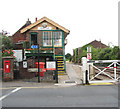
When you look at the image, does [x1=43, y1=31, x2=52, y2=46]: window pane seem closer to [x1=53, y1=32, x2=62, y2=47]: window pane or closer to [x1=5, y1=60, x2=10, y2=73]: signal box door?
[x1=53, y1=32, x2=62, y2=47]: window pane

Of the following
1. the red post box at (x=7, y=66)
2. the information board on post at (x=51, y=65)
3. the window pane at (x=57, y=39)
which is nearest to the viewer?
the information board on post at (x=51, y=65)

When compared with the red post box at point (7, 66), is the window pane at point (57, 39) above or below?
above

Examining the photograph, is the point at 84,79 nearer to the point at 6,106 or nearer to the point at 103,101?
the point at 103,101

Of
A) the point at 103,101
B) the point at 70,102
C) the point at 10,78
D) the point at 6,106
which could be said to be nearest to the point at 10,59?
the point at 10,78

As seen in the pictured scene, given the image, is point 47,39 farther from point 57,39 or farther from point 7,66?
point 7,66

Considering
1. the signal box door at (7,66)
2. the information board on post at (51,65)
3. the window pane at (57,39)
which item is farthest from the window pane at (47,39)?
the information board on post at (51,65)

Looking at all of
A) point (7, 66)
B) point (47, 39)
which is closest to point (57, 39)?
point (47, 39)

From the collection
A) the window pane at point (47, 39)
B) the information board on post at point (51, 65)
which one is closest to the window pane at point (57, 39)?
the window pane at point (47, 39)

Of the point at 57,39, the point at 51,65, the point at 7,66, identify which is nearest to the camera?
the point at 51,65

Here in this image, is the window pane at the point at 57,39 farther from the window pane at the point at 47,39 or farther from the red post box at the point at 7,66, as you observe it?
the red post box at the point at 7,66

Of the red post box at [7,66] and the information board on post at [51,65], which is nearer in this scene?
the information board on post at [51,65]

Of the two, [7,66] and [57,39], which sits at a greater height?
[57,39]

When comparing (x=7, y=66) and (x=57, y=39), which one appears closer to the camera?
(x=7, y=66)

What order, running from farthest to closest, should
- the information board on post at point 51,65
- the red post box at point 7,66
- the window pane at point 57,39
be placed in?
the window pane at point 57,39 < the red post box at point 7,66 < the information board on post at point 51,65
